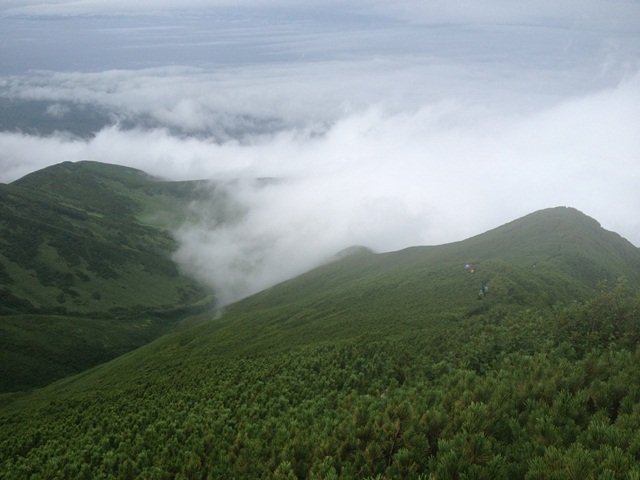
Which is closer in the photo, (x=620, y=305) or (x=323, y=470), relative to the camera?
(x=323, y=470)

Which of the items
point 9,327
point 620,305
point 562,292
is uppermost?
point 9,327

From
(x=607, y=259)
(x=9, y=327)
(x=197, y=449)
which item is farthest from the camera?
(x=9, y=327)

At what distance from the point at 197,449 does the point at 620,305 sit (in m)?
37.4

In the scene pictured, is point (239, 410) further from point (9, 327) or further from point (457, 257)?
point (9, 327)

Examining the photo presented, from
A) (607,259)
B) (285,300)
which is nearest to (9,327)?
(285,300)

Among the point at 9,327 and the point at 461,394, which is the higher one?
the point at 9,327

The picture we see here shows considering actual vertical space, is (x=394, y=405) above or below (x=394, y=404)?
above

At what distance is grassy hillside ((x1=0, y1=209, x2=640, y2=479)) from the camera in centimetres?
1886

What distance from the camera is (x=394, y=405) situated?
87.3 ft

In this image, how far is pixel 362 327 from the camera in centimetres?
8681

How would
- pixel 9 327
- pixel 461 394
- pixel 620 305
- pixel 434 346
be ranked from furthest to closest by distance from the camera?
1. pixel 9 327
2. pixel 434 346
3. pixel 620 305
4. pixel 461 394

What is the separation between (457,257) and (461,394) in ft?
474

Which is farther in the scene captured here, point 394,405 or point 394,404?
point 394,404

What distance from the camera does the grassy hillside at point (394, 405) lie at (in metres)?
18.9
